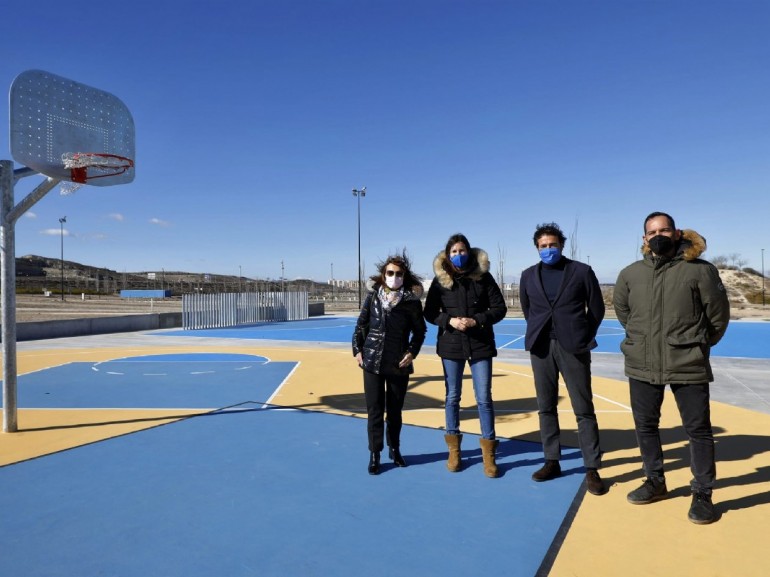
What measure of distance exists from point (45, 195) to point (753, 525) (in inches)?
302

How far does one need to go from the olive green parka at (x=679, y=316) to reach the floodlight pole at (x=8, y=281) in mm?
6424

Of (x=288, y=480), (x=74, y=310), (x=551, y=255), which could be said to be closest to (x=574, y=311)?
(x=551, y=255)

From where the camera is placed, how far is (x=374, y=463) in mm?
4430

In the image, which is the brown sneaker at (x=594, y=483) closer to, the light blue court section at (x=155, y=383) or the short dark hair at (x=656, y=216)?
the short dark hair at (x=656, y=216)

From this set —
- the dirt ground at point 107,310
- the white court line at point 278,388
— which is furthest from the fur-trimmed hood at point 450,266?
the dirt ground at point 107,310

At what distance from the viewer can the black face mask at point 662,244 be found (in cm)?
363

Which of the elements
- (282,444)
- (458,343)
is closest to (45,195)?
(282,444)

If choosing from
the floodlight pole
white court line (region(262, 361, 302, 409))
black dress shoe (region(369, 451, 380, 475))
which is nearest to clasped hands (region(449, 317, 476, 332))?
black dress shoe (region(369, 451, 380, 475))

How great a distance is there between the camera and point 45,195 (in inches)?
241

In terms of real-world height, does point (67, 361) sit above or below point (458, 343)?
below

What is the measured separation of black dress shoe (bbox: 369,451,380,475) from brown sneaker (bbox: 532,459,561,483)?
133 cm

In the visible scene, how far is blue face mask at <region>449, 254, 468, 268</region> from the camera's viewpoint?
4.48 meters

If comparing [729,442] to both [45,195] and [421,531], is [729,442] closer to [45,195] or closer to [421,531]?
[421,531]

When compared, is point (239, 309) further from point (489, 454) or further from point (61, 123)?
point (489, 454)
